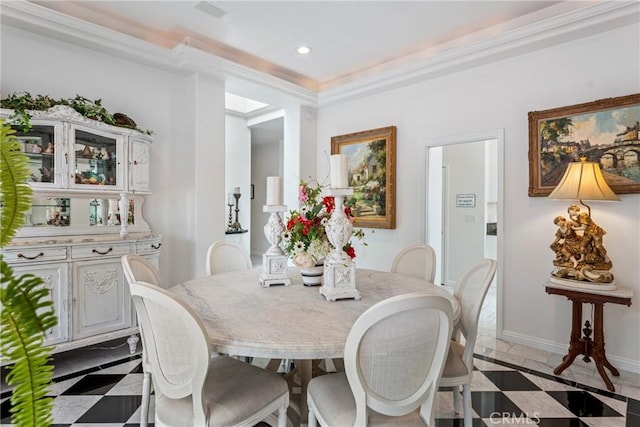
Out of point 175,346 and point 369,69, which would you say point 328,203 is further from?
point 369,69

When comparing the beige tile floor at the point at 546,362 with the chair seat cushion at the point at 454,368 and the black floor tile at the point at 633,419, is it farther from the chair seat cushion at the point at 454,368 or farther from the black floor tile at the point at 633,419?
the chair seat cushion at the point at 454,368

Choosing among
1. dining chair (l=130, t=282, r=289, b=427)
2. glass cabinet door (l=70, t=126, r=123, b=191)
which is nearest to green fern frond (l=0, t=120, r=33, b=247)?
dining chair (l=130, t=282, r=289, b=427)

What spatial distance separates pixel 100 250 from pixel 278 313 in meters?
1.97

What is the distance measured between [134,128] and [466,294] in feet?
10.4

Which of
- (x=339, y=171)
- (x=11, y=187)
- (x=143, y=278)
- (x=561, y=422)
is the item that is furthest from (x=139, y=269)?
(x=561, y=422)

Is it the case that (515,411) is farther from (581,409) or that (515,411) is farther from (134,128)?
(134,128)

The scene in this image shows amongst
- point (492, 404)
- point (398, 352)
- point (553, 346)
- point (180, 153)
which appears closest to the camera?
point (398, 352)

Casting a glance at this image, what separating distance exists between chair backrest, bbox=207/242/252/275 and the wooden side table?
2.45 m

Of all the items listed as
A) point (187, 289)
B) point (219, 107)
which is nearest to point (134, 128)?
point (219, 107)

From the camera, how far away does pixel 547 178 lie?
2.94 m

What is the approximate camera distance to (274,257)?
6.96 ft

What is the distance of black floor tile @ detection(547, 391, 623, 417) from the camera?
6.90 ft

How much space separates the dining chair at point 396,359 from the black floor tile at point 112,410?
1.51 meters

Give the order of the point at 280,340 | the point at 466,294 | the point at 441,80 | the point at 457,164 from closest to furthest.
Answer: the point at 280,340 → the point at 466,294 → the point at 441,80 → the point at 457,164
